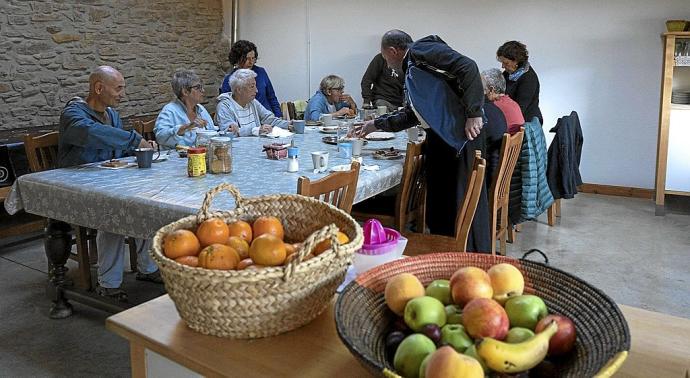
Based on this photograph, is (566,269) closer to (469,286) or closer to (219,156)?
(219,156)

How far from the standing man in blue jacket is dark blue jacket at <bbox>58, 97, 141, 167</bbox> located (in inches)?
54.5

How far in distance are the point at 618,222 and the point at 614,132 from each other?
47.1 inches

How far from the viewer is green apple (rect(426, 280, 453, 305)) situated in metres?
1.08

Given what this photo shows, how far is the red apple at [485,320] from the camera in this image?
934 mm

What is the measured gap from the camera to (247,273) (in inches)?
40.9

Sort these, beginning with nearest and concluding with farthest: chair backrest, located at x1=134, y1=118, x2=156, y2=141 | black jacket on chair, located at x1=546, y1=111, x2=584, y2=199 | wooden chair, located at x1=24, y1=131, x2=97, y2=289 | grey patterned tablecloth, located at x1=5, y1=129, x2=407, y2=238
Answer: grey patterned tablecloth, located at x1=5, y1=129, x2=407, y2=238
wooden chair, located at x1=24, y1=131, x2=97, y2=289
chair backrest, located at x1=134, y1=118, x2=156, y2=141
black jacket on chair, located at x1=546, y1=111, x2=584, y2=199

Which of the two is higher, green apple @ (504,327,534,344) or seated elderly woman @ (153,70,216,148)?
seated elderly woman @ (153,70,216,148)

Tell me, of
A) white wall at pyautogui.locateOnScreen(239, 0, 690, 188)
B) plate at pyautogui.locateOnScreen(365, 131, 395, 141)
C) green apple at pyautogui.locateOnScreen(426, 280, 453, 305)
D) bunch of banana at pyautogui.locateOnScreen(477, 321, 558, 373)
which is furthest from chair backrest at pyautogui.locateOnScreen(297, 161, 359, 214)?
white wall at pyautogui.locateOnScreen(239, 0, 690, 188)

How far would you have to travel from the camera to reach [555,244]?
14.2ft

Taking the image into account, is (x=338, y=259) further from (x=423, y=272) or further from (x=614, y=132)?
(x=614, y=132)

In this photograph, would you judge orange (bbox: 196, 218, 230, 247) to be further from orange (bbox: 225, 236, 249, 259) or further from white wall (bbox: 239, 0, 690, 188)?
white wall (bbox: 239, 0, 690, 188)

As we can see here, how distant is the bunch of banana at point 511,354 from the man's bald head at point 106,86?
271 cm

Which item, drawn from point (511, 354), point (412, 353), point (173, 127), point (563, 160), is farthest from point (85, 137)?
point (563, 160)

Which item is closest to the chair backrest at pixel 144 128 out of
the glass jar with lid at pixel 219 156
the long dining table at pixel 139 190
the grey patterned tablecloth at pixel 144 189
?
the long dining table at pixel 139 190
